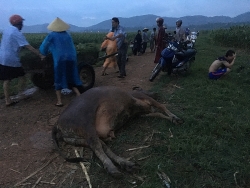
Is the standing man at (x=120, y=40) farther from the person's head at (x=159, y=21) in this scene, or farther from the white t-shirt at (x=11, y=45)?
the white t-shirt at (x=11, y=45)

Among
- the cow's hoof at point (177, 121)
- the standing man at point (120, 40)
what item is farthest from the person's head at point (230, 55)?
the cow's hoof at point (177, 121)

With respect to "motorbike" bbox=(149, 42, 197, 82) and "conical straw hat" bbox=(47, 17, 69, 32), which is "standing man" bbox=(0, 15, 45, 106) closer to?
"conical straw hat" bbox=(47, 17, 69, 32)

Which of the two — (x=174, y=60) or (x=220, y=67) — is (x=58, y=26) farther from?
(x=220, y=67)

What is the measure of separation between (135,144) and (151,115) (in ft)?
3.40

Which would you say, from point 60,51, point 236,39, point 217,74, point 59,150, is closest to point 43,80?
point 60,51

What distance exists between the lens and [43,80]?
7047mm

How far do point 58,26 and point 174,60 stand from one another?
13.0 ft

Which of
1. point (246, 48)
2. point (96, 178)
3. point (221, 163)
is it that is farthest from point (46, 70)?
point (246, 48)

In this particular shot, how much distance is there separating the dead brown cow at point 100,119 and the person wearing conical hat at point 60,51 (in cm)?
179

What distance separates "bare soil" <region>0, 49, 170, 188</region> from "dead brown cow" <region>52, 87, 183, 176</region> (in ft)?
A: 0.69

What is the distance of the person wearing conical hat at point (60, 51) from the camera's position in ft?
19.1

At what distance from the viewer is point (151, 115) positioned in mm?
5004

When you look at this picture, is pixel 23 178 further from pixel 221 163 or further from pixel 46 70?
pixel 46 70

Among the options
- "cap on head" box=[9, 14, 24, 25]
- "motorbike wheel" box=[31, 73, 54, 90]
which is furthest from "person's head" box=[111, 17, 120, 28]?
"cap on head" box=[9, 14, 24, 25]
